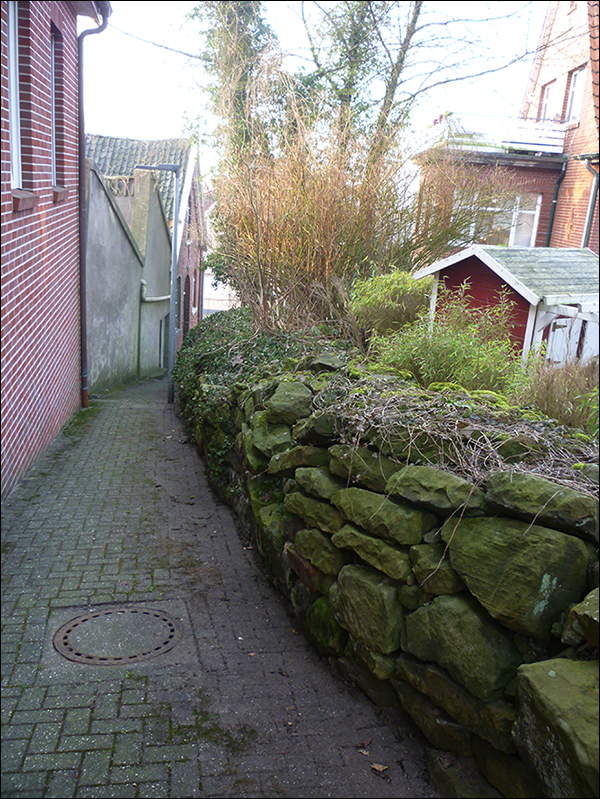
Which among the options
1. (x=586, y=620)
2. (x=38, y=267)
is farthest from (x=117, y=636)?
(x=38, y=267)

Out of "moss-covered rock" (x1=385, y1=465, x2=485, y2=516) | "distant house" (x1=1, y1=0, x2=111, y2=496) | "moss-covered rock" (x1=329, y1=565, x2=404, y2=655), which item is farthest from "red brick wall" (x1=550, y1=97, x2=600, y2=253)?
"moss-covered rock" (x1=329, y1=565, x2=404, y2=655)

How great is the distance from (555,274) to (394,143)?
441 centimetres

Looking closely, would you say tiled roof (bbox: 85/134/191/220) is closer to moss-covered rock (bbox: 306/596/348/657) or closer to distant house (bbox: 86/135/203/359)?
distant house (bbox: 86/135/203/359)

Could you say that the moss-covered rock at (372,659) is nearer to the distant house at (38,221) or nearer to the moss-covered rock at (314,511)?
the moss-covered rock at (314,511)

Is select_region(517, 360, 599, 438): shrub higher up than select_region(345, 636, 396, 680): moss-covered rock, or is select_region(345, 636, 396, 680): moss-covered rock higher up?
select_region(517, 360, 599, 438): shrub

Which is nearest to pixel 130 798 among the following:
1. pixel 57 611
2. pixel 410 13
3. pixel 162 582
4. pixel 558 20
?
pixel 57 611

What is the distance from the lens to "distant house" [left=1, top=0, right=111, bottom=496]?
18.9ft

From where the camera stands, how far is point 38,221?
270 inches

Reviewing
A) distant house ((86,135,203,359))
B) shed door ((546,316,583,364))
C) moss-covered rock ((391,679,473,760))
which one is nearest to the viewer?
moss-covered rock ((391,679,473,760))

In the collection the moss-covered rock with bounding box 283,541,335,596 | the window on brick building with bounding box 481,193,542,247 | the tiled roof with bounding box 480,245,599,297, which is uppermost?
Result: the window on brick building with bounding box 481,193,542,247

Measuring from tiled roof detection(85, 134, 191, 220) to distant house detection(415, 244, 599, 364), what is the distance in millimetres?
14050

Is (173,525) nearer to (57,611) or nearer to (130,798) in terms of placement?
(57,611)

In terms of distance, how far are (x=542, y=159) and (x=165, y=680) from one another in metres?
15.6

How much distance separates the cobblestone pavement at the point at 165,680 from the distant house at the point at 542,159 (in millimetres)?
7955
